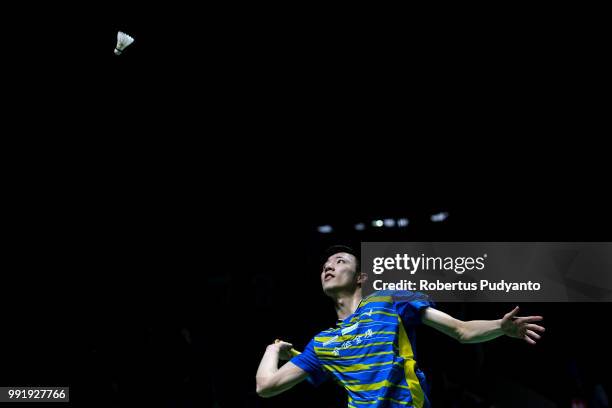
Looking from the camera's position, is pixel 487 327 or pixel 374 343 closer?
pixel 487 327

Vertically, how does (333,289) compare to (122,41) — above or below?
below

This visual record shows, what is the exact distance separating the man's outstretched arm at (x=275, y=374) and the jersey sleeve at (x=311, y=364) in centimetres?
3

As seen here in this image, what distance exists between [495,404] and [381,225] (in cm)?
313

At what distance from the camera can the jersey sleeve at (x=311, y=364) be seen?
382cm

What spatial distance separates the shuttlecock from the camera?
6746 mm

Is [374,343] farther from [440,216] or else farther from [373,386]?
[440,216]

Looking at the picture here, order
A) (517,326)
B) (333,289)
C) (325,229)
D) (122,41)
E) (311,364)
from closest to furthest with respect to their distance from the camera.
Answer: (517,326)
(311,364)
(333,289)
(122,41)
(325,229)

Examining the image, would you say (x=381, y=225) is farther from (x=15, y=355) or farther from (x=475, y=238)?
(x=15, y=355)

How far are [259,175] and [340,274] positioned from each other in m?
6.00

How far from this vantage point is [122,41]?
268 inches

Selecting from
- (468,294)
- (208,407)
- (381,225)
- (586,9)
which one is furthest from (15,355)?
(586,9)

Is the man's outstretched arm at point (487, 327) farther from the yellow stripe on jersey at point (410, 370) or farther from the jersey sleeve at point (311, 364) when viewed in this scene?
the jersey sleeve at point (311, 364)

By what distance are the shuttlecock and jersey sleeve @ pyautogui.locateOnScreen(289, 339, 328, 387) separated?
4417 mm

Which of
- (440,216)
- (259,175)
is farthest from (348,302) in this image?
(440,216)
